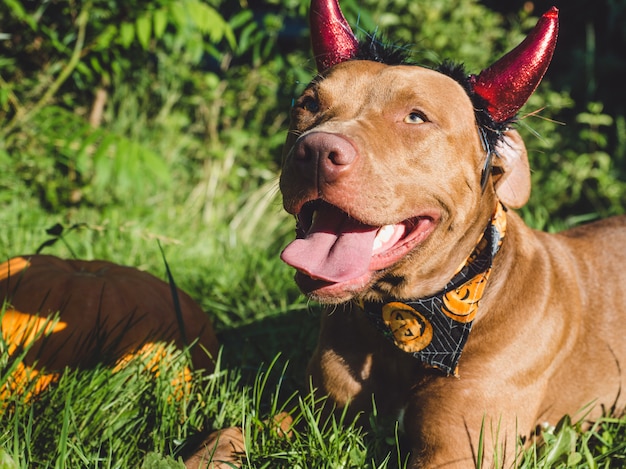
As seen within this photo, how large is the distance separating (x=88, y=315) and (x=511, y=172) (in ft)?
6.01

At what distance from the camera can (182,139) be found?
6016 millimetres

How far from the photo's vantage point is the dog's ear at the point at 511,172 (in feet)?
8.73

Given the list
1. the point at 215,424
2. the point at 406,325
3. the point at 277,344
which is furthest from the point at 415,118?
the point at 277,344

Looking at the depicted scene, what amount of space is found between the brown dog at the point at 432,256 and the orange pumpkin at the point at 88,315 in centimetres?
72

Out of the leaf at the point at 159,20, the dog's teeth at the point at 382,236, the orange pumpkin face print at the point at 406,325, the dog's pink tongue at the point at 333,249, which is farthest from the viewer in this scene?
the leaf at the point at 159,20

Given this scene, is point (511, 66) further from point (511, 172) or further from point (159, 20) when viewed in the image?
point (159, 20)

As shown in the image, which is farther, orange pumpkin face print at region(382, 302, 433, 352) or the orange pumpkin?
the orange pumpkin

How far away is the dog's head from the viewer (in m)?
2.29

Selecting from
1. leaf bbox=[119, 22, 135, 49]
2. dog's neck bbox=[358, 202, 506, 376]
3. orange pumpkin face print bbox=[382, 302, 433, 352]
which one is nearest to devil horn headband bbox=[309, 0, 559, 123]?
dog's neck bbox=[358, 202, 506, 376]

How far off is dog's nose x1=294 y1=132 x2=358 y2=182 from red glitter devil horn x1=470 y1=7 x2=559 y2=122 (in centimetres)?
65

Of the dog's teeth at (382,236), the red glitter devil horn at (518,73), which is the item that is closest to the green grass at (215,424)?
the dog's teeth at (382,236)

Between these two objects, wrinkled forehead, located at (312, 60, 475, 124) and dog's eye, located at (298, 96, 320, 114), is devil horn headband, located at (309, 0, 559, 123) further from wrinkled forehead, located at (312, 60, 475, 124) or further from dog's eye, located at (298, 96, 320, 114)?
dog's eye, located at (298, 96, 320, 114)

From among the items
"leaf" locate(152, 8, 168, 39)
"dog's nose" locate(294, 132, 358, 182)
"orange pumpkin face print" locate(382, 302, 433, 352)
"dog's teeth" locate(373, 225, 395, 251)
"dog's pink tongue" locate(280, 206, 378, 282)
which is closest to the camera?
"dog's nose" locate(294, 132, 358, 182)

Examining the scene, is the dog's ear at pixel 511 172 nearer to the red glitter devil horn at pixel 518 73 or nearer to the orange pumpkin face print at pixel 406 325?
the red glitter devil horn at pixel 518 73
